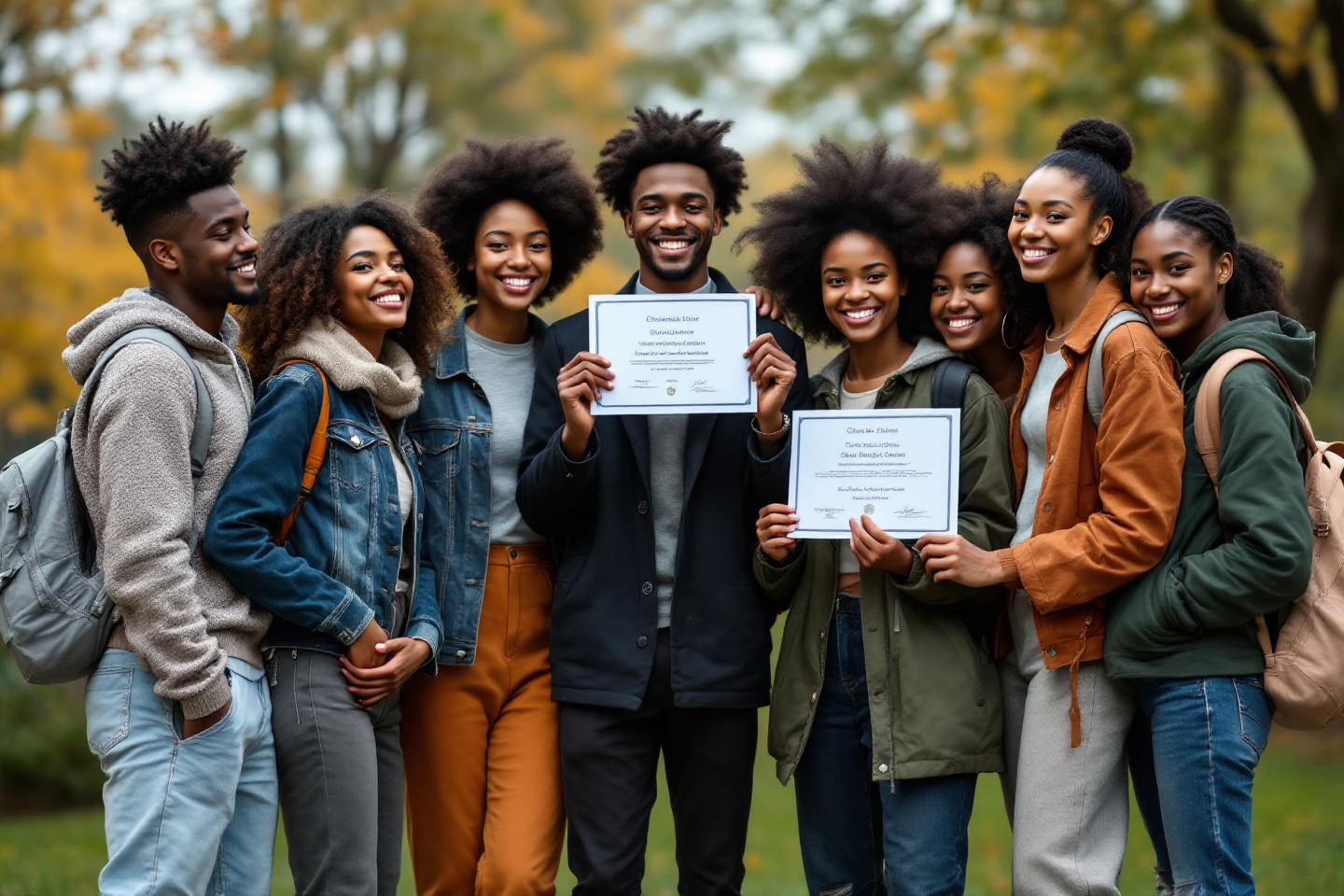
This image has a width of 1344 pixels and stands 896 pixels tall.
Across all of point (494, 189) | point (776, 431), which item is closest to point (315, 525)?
point (776, 431)

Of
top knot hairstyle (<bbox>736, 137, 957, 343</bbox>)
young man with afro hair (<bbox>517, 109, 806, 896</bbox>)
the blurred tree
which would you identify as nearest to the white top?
young man with afro hair (<bbox>517, 109, 806, 896</bbox>)

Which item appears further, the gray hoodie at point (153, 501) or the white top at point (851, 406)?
the white top at point (851, 406)

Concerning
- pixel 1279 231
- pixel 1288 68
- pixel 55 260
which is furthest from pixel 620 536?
pixel 1279 231

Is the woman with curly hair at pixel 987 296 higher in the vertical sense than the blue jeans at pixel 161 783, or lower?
higher

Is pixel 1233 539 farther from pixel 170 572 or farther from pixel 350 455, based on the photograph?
pixel 170 572

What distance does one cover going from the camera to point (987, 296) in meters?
4.66

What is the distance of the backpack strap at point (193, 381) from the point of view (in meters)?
3.83

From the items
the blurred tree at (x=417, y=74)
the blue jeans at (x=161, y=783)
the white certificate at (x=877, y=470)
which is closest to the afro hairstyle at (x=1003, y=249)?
the white certificate at (x=877, y=470)

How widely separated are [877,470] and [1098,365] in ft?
2.48

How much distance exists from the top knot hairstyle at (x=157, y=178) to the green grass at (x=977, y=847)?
4586mm

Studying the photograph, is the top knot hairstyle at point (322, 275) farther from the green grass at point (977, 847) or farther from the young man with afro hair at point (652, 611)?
the green grass at point (977, 847)

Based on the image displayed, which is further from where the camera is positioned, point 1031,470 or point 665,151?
point 665,151

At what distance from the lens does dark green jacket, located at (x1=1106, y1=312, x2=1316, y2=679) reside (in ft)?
12.6

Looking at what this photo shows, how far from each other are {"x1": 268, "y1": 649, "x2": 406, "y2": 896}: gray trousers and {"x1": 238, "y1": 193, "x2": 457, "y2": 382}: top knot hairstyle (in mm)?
1042
